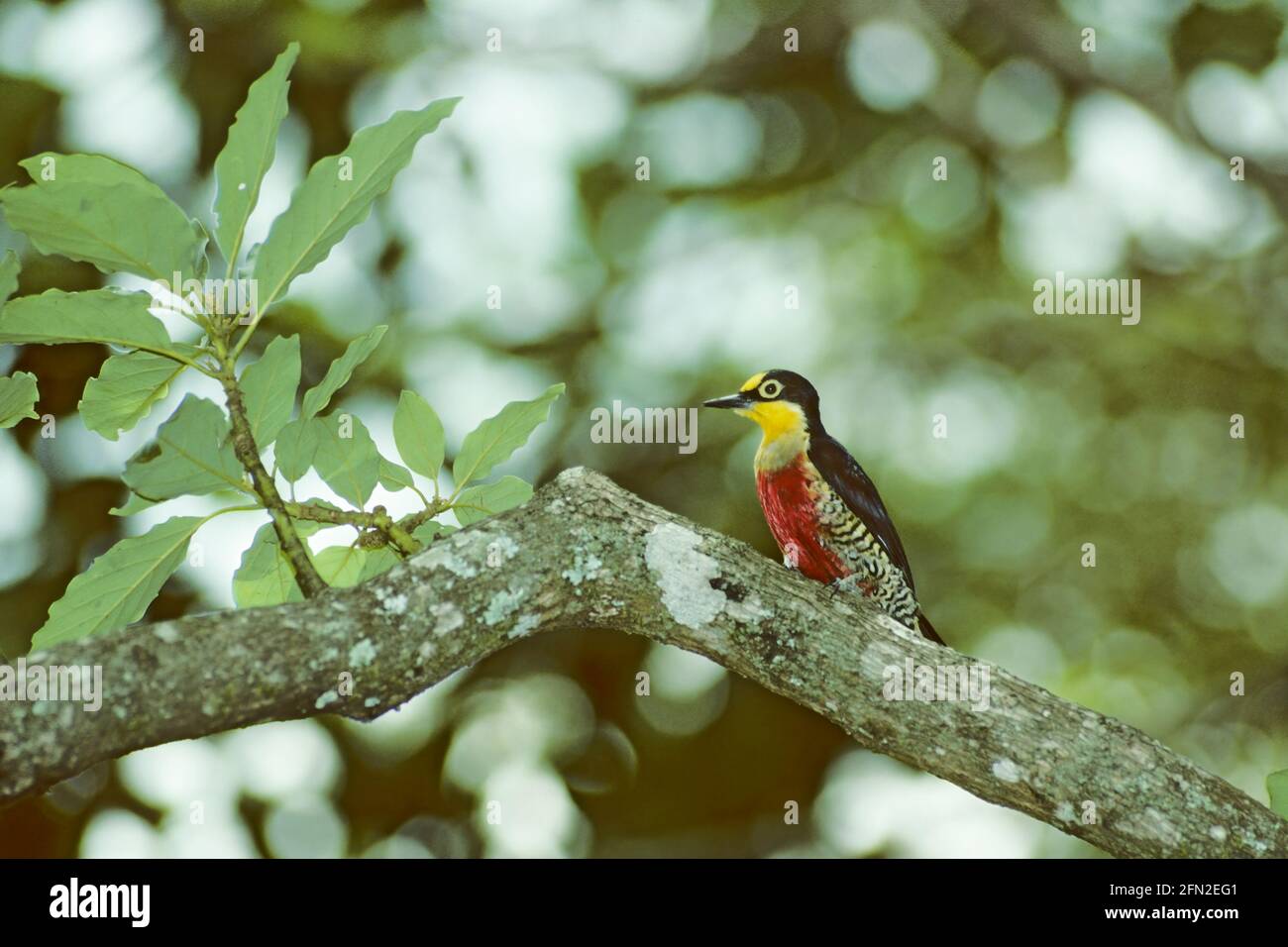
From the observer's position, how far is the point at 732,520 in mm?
5758

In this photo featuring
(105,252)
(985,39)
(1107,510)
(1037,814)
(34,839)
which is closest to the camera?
(105,252)

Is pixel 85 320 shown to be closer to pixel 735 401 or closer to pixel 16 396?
pixel 16 396

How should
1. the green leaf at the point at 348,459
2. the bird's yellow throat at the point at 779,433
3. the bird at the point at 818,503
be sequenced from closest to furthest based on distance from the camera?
the green leaf at the point at 348,459, the bird at the point at 818,503, the bird's yellow throat at the point at 779,433

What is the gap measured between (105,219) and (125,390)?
0.34m

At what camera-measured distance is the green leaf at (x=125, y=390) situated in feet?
5.97

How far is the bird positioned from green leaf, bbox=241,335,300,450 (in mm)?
1680

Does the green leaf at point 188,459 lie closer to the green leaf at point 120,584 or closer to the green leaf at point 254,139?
the green leaf at point 120,584

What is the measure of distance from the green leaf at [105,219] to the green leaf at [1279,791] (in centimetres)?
199

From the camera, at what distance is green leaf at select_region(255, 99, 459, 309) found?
5.50ft

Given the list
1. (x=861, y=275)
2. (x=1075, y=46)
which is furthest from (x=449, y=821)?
(x=1075, y=46)

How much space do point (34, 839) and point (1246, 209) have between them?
6223 mm

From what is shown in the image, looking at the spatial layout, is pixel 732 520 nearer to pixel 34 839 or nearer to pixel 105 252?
pixel 34 839

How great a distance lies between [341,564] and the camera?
2.06 meters

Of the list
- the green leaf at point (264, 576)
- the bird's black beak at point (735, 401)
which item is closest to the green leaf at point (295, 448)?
the green leaf at point (264, 576)
